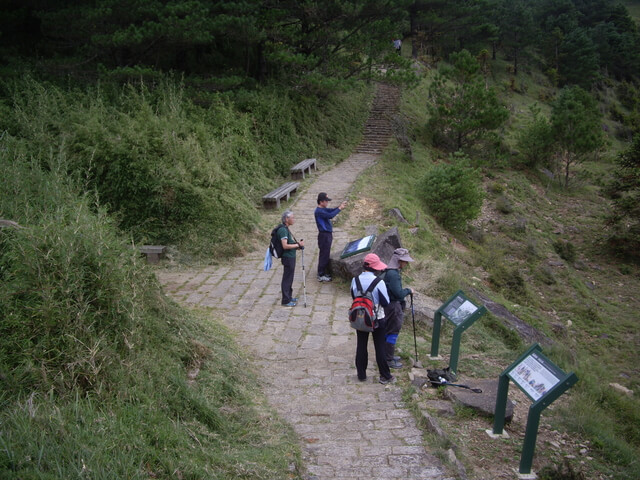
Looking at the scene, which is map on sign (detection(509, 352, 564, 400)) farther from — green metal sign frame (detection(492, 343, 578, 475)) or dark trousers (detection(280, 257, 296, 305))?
dark trousers (detection(280, 257, 296, 305))

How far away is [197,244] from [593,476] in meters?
7.82

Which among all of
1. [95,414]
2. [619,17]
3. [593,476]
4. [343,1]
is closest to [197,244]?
[95,414]

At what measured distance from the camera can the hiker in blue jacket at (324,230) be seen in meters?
8.55

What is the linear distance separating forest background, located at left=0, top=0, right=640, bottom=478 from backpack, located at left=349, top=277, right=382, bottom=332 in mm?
1351

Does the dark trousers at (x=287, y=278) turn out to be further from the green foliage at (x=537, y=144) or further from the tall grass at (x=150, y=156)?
the green foliage at (x=537, y=144)

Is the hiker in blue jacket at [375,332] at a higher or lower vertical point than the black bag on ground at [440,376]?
higher

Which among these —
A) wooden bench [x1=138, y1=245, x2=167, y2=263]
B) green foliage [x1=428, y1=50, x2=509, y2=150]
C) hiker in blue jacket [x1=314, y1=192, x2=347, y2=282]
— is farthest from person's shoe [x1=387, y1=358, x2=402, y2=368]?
green foliage [x1=428, y1=50, x2=509, y2=150]

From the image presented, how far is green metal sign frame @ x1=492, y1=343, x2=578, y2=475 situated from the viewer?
4180mm

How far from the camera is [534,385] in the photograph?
441 cm

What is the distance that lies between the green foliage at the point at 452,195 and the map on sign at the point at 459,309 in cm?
948

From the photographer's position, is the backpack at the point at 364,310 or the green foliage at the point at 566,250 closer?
the backpack at the point at 364,310

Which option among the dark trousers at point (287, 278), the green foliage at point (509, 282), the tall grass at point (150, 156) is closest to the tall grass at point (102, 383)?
the dark trousers at point (287, 278)

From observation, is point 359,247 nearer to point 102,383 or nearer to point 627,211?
point 102,383

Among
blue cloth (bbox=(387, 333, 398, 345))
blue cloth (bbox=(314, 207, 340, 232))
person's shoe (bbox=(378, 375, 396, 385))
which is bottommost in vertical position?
person's shoe (bbox=(378, 375, 396, 385))
